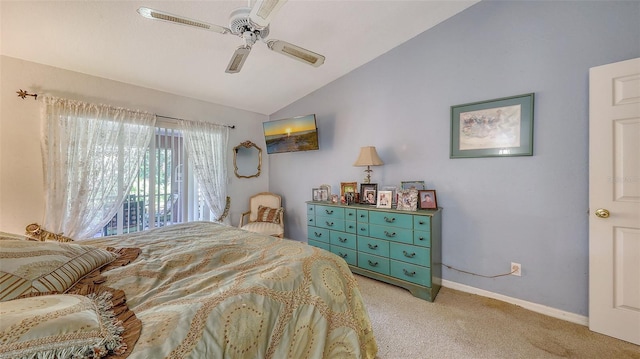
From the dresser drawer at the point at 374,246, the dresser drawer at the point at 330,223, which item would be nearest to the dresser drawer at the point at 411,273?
the dresser drawer at the point at 374,246

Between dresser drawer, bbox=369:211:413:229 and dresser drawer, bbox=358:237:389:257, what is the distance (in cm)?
21

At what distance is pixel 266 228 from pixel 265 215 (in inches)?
12.6

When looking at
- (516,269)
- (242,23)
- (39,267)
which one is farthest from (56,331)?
(516,269)

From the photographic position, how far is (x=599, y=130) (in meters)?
1.83

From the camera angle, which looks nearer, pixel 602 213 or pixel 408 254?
pixel 602 213

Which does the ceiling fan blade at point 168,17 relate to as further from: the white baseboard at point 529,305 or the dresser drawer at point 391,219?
the white baseboard at point 529,305

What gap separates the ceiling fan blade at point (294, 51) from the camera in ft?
6.02

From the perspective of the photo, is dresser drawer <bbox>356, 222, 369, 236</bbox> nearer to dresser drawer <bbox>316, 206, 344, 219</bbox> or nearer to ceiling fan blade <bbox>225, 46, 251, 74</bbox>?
dresser drawer <bbox>316, 206, 344, 219</bbox>

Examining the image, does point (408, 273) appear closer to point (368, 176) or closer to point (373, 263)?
point (373, 263)

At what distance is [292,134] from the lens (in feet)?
12.2

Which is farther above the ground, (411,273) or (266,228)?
(266,228)

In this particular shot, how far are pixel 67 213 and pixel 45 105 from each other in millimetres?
1104

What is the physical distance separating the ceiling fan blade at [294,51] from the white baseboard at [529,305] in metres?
2.69

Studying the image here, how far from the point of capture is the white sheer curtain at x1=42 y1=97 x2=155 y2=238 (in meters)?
2.42
